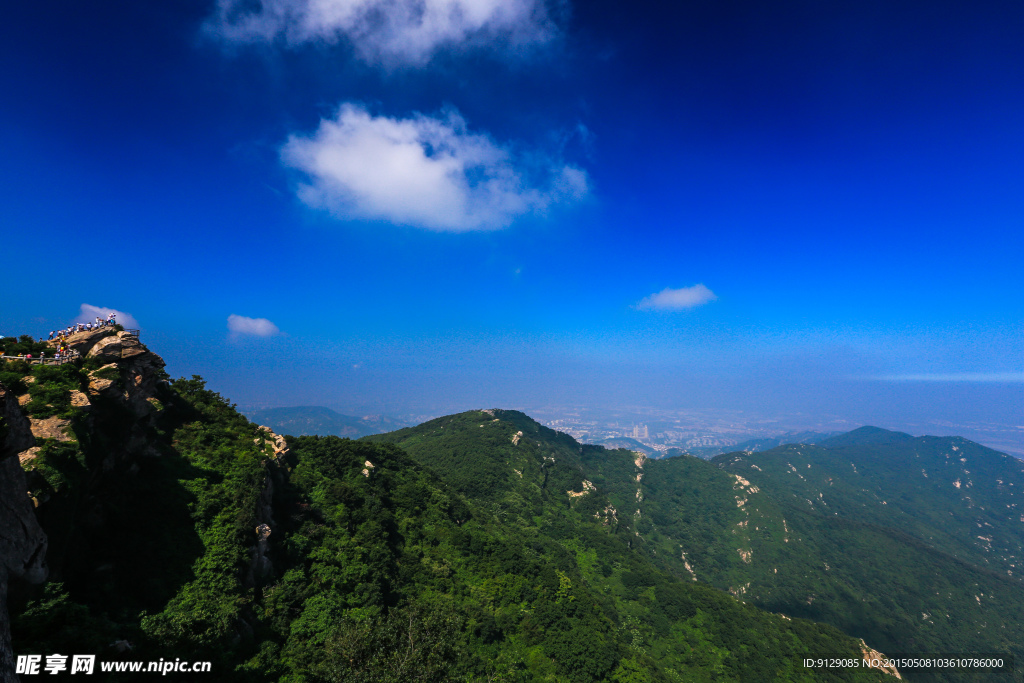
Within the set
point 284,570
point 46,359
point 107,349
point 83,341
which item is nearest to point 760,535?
point 284,570

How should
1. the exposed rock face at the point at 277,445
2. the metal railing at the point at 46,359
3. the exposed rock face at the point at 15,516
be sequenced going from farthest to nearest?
the exposed rock face at the point at 277,445, the metal railing at the point at 46,359, the exposed rock face at the point at 15,516

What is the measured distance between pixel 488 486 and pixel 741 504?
86170 millimetres

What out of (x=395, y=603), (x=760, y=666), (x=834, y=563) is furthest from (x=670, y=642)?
(x=834, y=563)

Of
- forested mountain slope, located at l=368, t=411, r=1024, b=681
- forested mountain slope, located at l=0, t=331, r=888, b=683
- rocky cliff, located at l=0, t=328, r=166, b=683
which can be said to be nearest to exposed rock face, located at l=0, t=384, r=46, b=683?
rocky cliff, located at l=0, t=328, r=166, b=683

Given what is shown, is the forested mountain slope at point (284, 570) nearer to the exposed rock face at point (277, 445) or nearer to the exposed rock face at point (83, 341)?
the exposed rock face at point (83, 341)

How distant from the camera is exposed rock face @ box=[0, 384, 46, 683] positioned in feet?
37.2

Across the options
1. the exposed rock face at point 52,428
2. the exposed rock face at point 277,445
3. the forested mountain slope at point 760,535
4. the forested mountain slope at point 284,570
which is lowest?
the forested mountain slope at point 760,535

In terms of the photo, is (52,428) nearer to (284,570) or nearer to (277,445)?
(284,570)

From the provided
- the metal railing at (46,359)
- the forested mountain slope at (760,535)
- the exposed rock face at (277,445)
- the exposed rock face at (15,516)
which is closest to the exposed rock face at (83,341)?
the metal railing at (46,359)

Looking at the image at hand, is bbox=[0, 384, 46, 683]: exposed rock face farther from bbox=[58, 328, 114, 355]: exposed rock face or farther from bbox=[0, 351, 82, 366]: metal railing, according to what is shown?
bbox=[58, 328, 114, 355]: exposed rock face

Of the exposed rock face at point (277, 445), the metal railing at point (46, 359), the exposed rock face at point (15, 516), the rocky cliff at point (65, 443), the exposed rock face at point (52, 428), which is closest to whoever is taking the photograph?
the exposed rock face at point (15, 516)

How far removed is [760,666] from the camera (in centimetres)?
4503

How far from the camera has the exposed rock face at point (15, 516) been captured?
11.4m

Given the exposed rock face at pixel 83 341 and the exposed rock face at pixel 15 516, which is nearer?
the exposed rock face at pixel 15 516
